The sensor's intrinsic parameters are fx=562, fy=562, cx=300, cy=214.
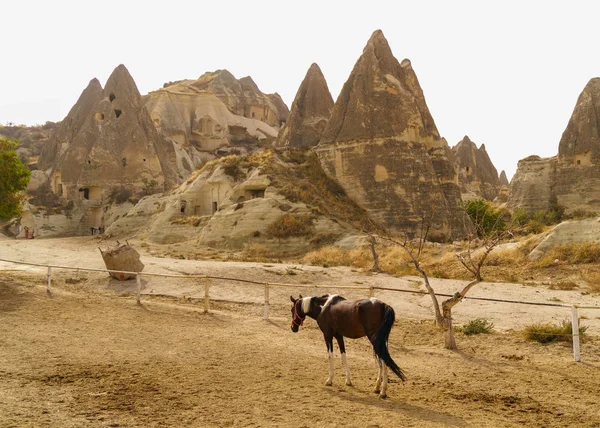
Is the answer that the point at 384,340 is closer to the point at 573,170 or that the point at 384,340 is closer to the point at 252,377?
the point at 252,377

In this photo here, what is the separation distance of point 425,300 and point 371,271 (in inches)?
189

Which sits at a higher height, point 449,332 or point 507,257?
point 507,257

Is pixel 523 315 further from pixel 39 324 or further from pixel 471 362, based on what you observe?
pixel 39 324

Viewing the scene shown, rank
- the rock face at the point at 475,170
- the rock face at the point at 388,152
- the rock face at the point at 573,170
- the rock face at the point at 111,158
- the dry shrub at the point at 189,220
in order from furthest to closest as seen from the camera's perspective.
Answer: the rock face at the point at 475,170 → the rock face at the point at 111,158 → the rock face at the point at 573,170 → the dry shrub at the point at 189,220 → the rock face at the point at 388,152

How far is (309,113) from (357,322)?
111 ft

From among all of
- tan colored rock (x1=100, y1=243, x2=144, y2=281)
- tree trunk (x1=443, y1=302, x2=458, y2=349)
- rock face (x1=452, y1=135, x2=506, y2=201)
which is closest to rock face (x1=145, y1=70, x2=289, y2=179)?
rock face (x1=452, y1=135, x2=506, y2=201)

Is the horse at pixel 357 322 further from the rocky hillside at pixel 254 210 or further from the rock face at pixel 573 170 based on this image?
the rock face at pixel 573 170

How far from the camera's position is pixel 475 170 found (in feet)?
211

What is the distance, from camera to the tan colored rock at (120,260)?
16.8m

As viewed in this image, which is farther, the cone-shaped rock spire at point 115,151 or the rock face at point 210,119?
the rock face at point 210,119

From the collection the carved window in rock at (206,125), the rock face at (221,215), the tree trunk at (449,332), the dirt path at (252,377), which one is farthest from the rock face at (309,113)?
the tree trunk at (449,332)

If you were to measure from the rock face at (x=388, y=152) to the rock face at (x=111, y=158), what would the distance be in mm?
15450

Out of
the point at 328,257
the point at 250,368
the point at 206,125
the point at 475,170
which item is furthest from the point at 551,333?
the point at 475,170

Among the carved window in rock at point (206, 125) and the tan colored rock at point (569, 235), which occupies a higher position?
the carved window in rock at point (206, 125)
